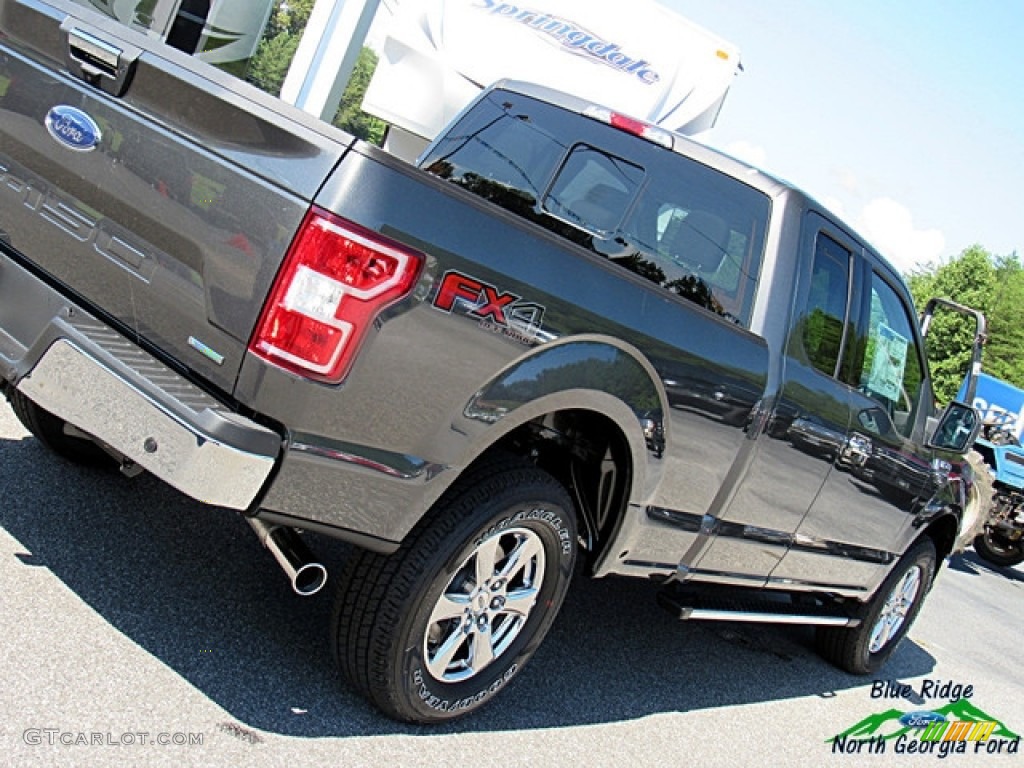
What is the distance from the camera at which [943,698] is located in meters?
5.68

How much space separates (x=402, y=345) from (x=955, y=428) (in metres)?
3.59

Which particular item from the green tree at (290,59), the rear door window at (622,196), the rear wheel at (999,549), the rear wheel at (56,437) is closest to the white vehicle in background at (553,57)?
the green tree at (290,59)

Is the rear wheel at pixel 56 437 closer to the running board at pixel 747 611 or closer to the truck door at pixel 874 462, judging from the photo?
the running board at pixel 747 611

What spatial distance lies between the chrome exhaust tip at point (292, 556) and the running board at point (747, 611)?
1.67m

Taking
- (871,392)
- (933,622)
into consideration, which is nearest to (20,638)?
(871,392)

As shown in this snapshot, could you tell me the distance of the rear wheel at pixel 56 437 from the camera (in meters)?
4.09

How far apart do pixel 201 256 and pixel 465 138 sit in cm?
209

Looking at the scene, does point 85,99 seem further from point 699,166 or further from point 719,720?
point 719,720

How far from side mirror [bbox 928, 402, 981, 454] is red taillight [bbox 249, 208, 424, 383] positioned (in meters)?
3.54

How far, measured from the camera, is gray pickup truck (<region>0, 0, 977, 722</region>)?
8.31 feet

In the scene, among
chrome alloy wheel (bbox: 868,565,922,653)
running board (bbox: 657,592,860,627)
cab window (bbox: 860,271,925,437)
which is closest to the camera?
running board (bbox: 657,592,860,627)

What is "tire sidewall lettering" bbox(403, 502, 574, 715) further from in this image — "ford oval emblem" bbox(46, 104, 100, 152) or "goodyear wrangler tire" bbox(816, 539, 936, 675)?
"goodyear wrangler tire" bbox(816, 539, 936, 675)

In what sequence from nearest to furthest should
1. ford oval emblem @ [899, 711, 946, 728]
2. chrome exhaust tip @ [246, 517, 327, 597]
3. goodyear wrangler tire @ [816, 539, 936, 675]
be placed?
chrome exhaust tip @ [246, 517, 327, 597] < ford oval emblem @ [899, 711, 946, 728] < goodyear wrangler tire @ [816, 539, 936, 675]

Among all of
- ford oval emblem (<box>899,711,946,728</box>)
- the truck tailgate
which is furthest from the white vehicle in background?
the truck tailgate
